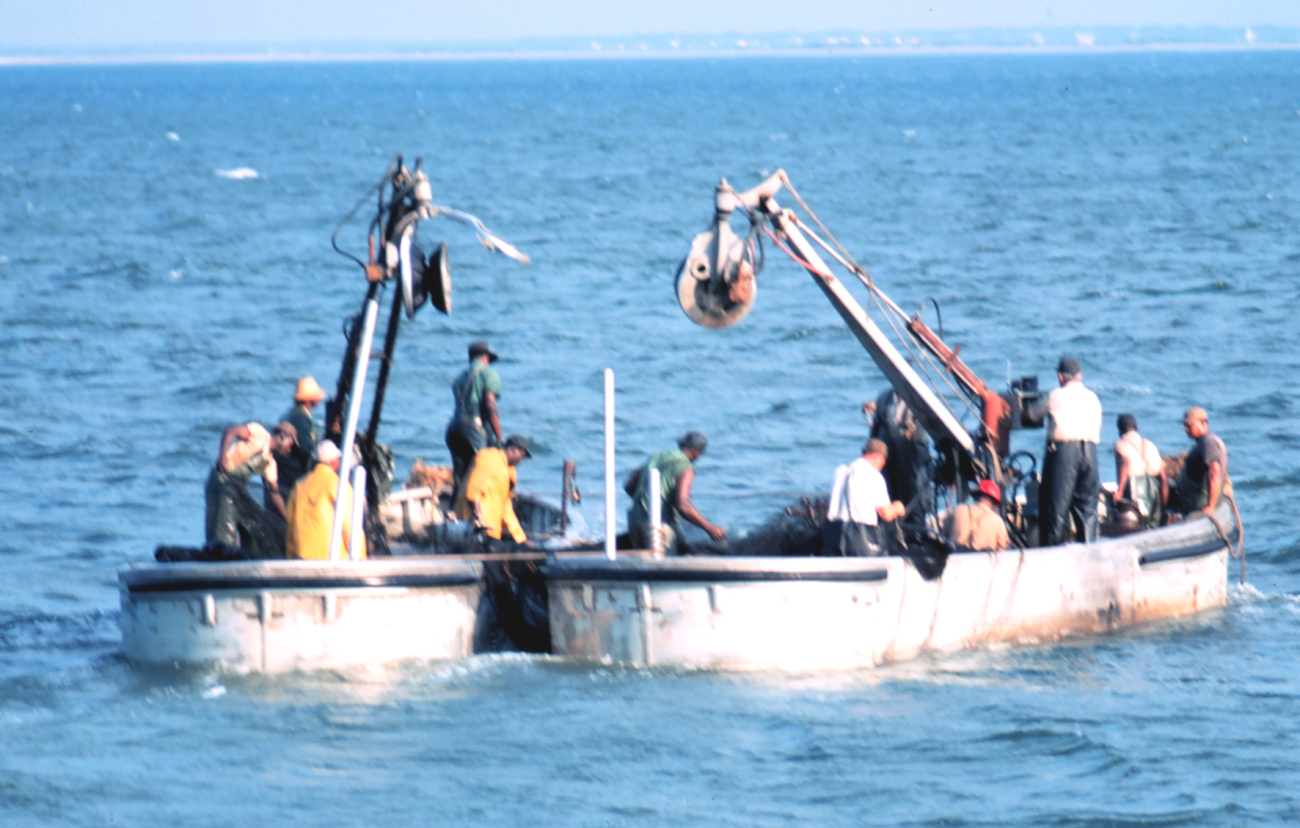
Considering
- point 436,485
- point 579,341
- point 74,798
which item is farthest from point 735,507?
point 579,341

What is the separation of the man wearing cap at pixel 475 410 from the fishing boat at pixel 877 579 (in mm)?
1634

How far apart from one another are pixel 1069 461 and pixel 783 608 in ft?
8.97

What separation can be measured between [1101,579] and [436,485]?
5.92 metres

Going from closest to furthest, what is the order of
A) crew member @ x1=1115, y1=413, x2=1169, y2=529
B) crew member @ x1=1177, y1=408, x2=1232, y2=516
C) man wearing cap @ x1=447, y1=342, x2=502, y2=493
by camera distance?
man wearing cap @ x1=447, y1=342, x2=502, y2=493 < crew member @ x1=1177, y1=408, x2=1232, y2=516 < crew member @ x1=1115, y1=413, x2=1169, y2=529

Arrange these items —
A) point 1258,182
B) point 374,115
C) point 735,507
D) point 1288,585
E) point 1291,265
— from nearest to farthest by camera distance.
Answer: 1. point 1288,585
2. point 735,507
3. point 1291,265
4. point 1258,182
5. point 374,115

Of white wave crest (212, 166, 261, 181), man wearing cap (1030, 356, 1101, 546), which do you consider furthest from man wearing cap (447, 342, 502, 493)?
white wave crest (212, 166, 261, 181)

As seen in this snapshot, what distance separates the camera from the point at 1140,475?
14.8 meters

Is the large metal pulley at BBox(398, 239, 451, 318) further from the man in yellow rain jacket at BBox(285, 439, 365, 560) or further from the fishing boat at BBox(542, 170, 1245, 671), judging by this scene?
the fishing boat at BBox(542, 170, 1245, 671)

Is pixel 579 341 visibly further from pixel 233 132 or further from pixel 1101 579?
pixel 233 132

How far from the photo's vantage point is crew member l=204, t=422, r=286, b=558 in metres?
12.9

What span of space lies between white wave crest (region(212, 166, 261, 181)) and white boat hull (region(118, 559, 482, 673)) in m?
58.7

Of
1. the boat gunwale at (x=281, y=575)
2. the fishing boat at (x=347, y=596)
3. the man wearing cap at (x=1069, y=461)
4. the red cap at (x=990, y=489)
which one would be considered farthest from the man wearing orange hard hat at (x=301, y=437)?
the man wearing cap at (x=1069, y=461)

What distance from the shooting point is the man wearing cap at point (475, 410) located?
13805mm

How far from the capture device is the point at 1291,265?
126ft
